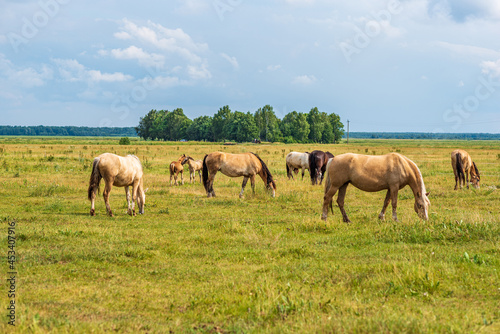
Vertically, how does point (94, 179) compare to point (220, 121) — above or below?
below

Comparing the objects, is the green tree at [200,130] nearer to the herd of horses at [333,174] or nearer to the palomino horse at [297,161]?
the palomino horse at [297,161]

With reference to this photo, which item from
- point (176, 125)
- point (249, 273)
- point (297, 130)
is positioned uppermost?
point (176, 125)

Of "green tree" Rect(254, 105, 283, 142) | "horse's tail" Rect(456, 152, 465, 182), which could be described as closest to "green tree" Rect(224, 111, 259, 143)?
"green tree" Rect(254, 105, 283, 142)

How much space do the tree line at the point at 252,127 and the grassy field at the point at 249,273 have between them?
99575 mm

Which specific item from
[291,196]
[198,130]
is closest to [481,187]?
[291,196]

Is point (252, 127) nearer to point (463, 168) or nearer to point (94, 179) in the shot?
point (463, 168)

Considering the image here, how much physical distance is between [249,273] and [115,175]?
7460 millimetres

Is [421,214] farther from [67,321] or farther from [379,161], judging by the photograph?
[67,321]

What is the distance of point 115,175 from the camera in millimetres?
13297

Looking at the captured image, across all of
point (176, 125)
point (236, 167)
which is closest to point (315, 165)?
point (236, 167)

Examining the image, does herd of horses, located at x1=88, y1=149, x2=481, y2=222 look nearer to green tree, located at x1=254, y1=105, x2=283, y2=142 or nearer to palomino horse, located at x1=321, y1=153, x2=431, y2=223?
palomino horse, located at x1=321, y1=153, x2=431, y2=223

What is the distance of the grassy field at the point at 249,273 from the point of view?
210 inches

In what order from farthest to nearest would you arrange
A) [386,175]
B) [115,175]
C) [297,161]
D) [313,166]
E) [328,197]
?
[297,161], [313,166], [115,175], [328,197], [386,175]

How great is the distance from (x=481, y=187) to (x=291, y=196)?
33.1 feet
